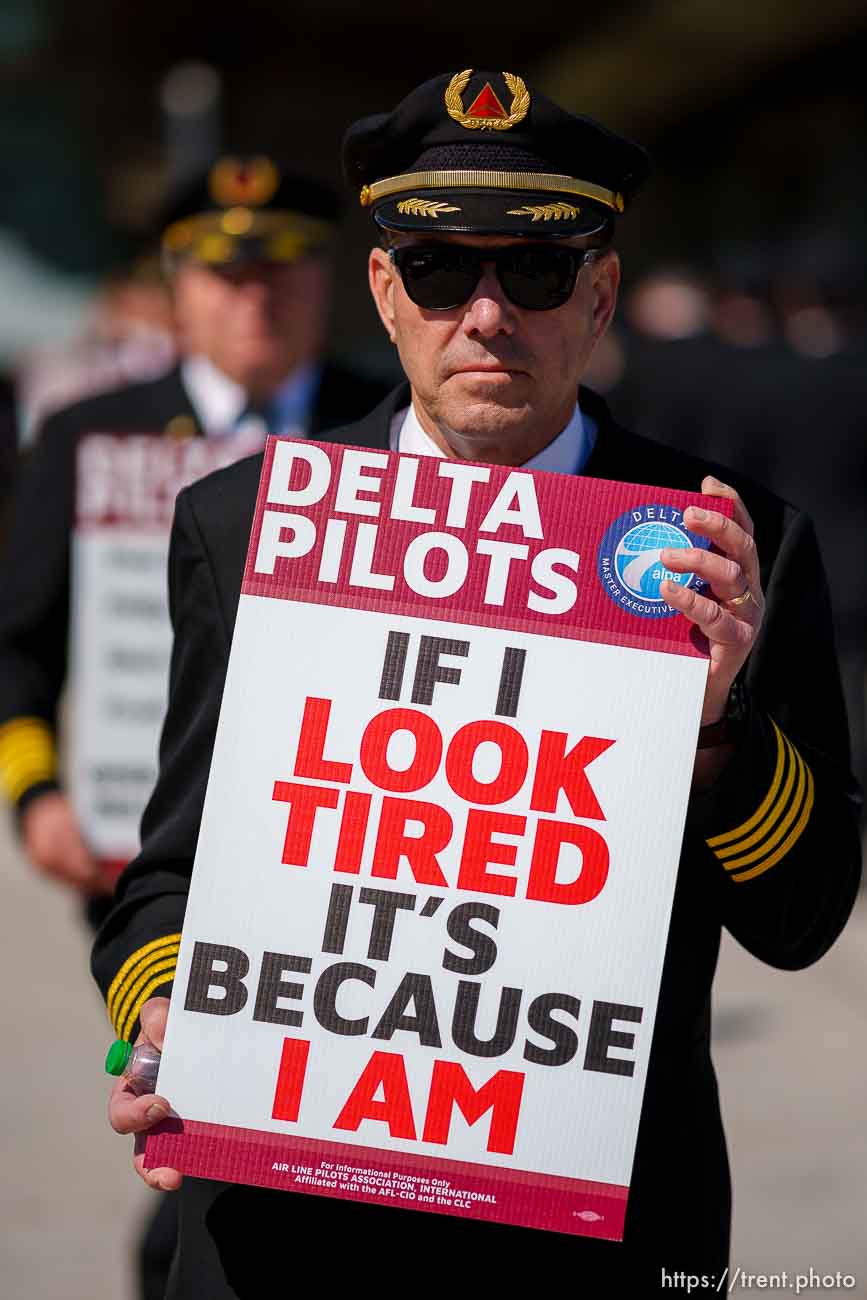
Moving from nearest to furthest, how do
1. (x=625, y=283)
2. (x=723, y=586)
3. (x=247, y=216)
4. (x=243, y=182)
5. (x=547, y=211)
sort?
(x=723, y=586) < (x=547, y=211) < (x=247, y=216) < (x=243, y=182) < (x=625, y=283)

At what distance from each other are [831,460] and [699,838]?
5.29 metres

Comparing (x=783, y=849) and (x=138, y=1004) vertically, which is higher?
(x=783, y=849)

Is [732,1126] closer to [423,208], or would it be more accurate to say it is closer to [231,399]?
[231,399]

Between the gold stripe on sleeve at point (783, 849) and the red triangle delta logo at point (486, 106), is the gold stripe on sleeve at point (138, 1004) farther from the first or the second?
the red triangle delta logo at point (486, 106)

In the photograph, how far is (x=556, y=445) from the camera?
2135 millimetres

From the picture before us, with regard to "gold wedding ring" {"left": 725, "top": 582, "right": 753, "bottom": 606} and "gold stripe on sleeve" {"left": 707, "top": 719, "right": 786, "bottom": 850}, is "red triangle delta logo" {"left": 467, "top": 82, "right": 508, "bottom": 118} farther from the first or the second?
"gold stripe on sleeve" {"left": 707, "top": 719, "right": 786, "bottom": 850}

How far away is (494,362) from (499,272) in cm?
10

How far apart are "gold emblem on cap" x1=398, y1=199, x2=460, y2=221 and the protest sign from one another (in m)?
1.69

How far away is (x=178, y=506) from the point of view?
7.38 feet

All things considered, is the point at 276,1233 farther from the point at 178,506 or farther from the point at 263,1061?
the point at 178,506

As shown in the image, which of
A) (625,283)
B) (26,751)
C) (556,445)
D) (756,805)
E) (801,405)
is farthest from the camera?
(625,283)

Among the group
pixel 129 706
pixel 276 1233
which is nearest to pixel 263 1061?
pixel 276 1233

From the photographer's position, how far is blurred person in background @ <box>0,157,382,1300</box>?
3.69 m

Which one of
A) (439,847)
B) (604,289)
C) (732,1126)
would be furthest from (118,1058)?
(732,1126)
